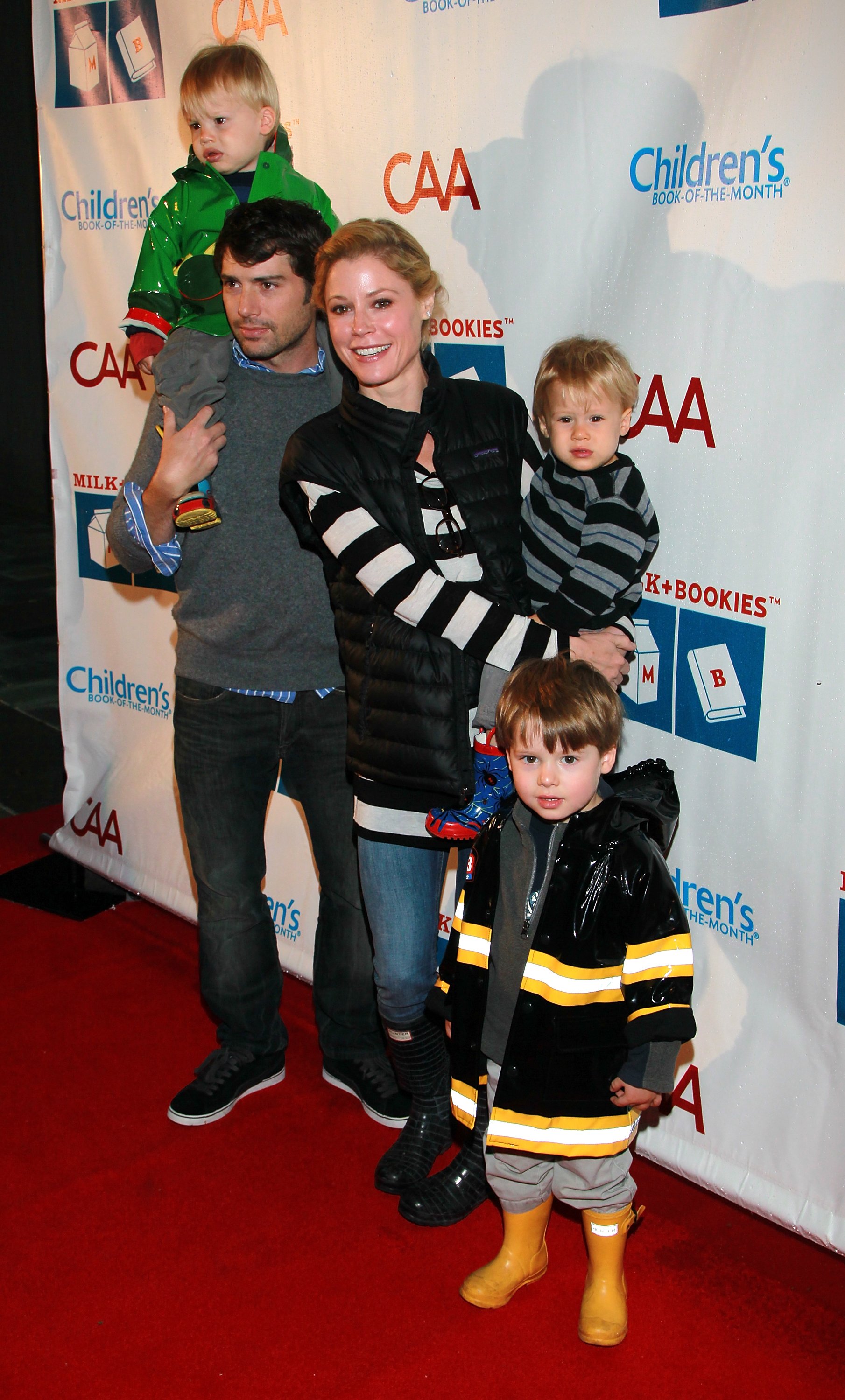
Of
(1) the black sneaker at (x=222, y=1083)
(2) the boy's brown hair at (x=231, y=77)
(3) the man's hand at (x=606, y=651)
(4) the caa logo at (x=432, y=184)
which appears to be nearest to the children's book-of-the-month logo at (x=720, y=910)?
(3) the man's hand at (x=606, y=651)

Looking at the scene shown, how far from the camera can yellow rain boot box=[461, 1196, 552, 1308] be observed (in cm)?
222

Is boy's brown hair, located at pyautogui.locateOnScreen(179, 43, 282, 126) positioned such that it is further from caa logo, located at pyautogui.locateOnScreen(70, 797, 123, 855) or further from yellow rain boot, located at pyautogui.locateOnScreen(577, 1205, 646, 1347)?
yellow rain boot, located at pyautogui.locateOnScreen(577, 1205, 646, 1347)

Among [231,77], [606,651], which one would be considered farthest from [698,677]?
[231,77]

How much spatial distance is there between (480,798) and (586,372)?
2.67ft

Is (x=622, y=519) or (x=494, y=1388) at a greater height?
(x=622, y=519)

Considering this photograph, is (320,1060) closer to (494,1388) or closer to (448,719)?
(494,1388)

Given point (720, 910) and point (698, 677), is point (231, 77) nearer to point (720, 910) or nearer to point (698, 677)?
point (698, 677)

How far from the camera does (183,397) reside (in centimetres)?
238

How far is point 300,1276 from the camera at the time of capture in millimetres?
2316

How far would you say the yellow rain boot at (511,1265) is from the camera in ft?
7.28

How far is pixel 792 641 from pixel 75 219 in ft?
8.72

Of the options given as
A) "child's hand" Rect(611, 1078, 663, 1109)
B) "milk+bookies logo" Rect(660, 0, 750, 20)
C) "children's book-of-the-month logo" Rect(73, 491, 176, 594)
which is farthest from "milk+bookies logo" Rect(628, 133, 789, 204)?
"children's book-of-the-month logo" Rect(73, 491, 176, 594)

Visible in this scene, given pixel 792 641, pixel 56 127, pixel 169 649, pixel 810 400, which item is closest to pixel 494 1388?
pixel 792 641

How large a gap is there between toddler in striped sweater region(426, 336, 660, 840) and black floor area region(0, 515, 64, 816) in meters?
3.32
